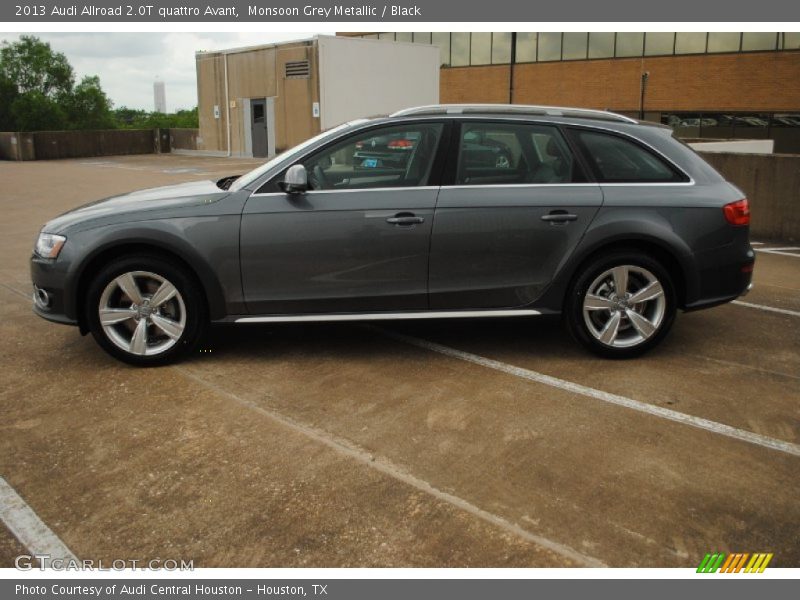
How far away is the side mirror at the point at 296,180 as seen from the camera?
4922 millimetres

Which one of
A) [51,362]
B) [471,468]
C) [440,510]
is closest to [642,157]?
[471,468]

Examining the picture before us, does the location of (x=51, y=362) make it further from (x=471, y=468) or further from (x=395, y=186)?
(x=471, y=468)

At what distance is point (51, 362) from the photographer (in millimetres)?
5387

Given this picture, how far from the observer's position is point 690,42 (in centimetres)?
4284

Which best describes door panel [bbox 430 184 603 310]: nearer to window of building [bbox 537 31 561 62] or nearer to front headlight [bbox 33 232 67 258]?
front headlight [bbox 33 232 67 258]

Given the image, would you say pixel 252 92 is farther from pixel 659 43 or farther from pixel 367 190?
pixel 367 190

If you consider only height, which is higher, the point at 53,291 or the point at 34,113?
the point at 34,113

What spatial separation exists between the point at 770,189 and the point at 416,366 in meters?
7.17

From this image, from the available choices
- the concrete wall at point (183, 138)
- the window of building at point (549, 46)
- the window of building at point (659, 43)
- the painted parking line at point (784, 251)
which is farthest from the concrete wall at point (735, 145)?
the window of building at point (549, 46)

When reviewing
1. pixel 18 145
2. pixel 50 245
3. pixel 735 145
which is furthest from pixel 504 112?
pixel 18 145

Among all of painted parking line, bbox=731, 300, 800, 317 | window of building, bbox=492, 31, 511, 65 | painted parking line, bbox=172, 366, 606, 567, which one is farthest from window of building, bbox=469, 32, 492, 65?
painted parking line, bbox=172, 366, 606, 567

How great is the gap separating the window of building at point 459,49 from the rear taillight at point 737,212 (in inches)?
1972

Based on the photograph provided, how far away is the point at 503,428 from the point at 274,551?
1.57 m

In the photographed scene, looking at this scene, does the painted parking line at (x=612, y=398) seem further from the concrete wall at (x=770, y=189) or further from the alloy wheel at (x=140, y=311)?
the concrete wall at (x=770, y=189)
